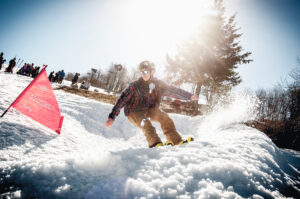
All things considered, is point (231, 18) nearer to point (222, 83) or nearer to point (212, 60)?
point (212, 60)

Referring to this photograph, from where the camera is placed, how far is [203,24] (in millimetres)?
16000

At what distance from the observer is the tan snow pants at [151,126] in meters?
2.37

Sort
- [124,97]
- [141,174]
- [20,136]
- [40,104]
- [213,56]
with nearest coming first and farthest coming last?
[141,174] → [20,136] → [40,104] → [124,97] → [213,56]

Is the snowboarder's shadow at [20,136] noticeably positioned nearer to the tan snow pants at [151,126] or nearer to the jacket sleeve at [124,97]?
the jacket sleeve at [124,97]

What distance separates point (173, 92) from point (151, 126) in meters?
1.25

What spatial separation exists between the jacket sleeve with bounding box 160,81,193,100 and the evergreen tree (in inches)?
500

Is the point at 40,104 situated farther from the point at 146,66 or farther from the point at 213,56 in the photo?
the point at 213,56

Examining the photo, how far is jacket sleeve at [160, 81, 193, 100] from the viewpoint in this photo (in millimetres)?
3398

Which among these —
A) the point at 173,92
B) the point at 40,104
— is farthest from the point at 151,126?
the point at 40,104

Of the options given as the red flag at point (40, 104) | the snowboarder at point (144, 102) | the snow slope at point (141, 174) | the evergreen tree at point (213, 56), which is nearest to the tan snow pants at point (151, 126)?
the snowboarder at point (144, 102)

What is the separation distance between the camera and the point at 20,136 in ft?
7.30

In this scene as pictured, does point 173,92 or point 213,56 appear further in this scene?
point 213,56

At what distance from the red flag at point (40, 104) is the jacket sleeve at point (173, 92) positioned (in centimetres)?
228

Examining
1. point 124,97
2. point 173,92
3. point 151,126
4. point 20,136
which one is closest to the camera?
point 20,136
